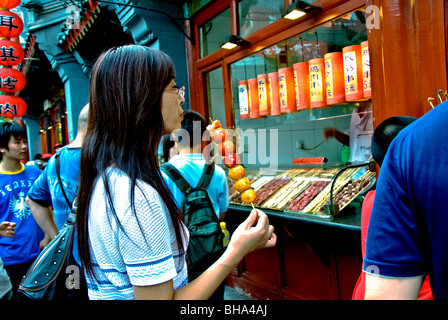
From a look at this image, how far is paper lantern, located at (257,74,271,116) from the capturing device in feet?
15.3

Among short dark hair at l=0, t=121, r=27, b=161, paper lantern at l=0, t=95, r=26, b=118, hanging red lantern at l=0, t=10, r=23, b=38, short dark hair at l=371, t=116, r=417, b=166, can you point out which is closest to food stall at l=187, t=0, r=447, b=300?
short dark hair at l=371, t=116, r=417, b=166

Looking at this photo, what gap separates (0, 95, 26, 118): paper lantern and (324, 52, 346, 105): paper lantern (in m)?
8.54

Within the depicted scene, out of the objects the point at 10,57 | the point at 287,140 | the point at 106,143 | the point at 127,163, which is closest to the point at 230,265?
the point at 127,163

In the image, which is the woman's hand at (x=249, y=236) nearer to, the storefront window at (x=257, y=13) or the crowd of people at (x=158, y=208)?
the crowd of people at (x=158, y=208)

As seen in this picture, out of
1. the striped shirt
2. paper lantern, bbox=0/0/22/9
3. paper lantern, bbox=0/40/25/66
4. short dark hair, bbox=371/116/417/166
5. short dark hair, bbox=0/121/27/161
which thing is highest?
paper lantern, bbox=0/0/22/9

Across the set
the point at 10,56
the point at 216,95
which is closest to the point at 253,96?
the point at 216,95

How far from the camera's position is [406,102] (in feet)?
9.25

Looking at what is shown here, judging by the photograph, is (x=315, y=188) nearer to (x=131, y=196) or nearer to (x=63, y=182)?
(x=63, y=182)

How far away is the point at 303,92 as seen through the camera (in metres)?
4.19

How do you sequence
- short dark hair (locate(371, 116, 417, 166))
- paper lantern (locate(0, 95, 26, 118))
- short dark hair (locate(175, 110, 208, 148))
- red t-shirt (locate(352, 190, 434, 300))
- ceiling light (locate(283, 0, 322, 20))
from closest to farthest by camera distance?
red t-shirt (locate(352, 190, 434, 300)), short dark hair (locate(371, 116, 417, 166)), short dark hair (locate(175, 110, 208, 148)), ceiling light (locate(283, 0, 322, 20)), paper lantern (locate(0, 95, 26, 118))

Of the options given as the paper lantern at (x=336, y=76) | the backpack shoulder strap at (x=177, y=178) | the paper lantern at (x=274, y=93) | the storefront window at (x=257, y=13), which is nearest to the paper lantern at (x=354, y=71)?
the paper lantern at (x=336, y=76)

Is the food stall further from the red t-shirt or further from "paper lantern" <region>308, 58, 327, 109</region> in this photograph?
the red t-shirt

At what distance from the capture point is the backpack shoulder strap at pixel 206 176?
7.87 feet
